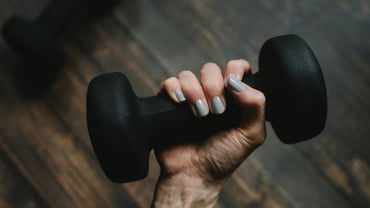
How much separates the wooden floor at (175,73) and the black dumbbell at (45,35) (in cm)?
5

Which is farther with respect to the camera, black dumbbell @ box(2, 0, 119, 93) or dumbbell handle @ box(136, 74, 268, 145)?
black dumbbell @ box(2, 0, 119, 93)

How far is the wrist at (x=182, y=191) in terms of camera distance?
0.90 m

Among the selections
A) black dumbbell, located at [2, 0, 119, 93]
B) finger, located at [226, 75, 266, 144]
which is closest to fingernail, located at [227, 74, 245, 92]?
finger, located at [226, 75, 266, 144]

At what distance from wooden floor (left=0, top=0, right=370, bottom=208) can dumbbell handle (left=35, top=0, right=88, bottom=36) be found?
85 mm

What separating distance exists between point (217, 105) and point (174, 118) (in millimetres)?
84

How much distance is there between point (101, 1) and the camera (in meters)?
1.48

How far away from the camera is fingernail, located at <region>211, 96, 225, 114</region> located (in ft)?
2.57

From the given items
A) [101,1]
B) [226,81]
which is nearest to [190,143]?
[226,81]

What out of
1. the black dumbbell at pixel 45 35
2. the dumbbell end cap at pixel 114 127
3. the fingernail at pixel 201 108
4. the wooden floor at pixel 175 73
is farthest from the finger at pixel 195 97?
the black dumbbell at pixel 45 35

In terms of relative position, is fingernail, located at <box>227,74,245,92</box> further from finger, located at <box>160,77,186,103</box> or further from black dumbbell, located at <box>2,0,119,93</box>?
black dumbbell, located at <box>2,0,119,93</box>

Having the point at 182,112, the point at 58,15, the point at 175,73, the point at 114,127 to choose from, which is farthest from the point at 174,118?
the point at 58,15

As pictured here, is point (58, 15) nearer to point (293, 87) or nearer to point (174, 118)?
point (174, 118)

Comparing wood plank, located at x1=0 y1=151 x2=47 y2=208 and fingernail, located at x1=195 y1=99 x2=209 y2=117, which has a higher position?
fingernail, located at x1=195 y1=99 x2=209 y2=117

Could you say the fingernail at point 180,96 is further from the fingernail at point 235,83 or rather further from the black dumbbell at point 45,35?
the black dumbbell at point 45,35
